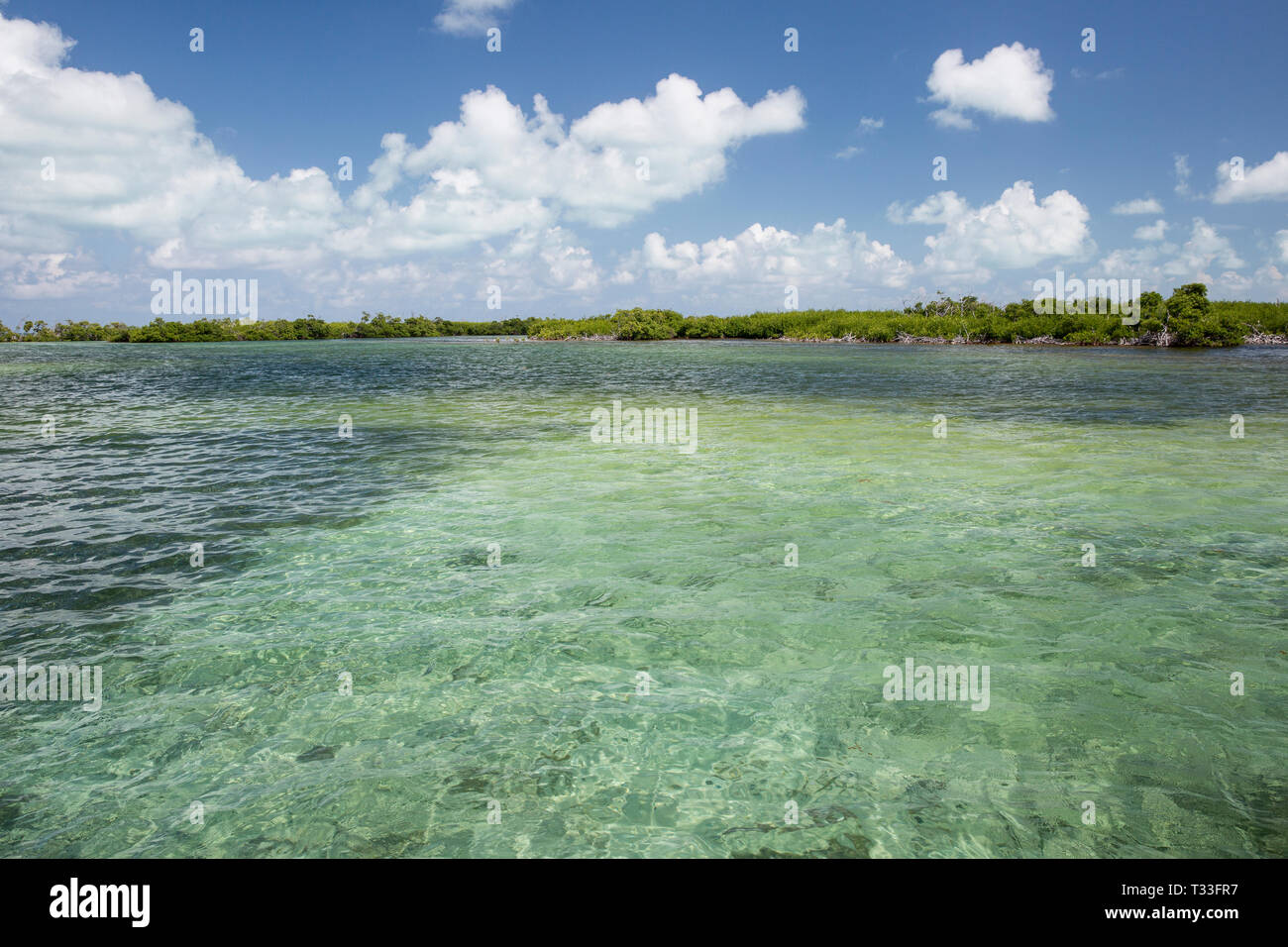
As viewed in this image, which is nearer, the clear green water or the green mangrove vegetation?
the clear green water

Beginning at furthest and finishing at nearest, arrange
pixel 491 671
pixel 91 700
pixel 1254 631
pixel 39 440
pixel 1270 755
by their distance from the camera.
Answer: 1. pixel 39 440
2. pixel 1254 631
3. pixel 491 671
4. pixel 91 700
5. pixel 1270 755

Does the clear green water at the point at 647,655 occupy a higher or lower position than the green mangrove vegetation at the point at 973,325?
lower

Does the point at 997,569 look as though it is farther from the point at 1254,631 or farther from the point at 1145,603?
the point at 1254,631

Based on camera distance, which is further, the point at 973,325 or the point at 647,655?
the point at 973,325

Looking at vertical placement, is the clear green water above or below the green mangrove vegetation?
below

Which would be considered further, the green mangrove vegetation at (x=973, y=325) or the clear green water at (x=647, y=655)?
the green mangrove vegetation at (x=973, y=325)

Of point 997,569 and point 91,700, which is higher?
point 997,569

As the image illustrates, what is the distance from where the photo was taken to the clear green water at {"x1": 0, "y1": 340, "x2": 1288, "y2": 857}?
483 centimetres

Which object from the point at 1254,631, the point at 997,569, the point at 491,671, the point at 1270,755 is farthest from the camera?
the point at 997,569

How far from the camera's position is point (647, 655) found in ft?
23.8

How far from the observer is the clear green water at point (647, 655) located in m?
4.83

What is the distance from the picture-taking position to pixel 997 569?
946cm

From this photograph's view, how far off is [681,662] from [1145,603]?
5.83 m
